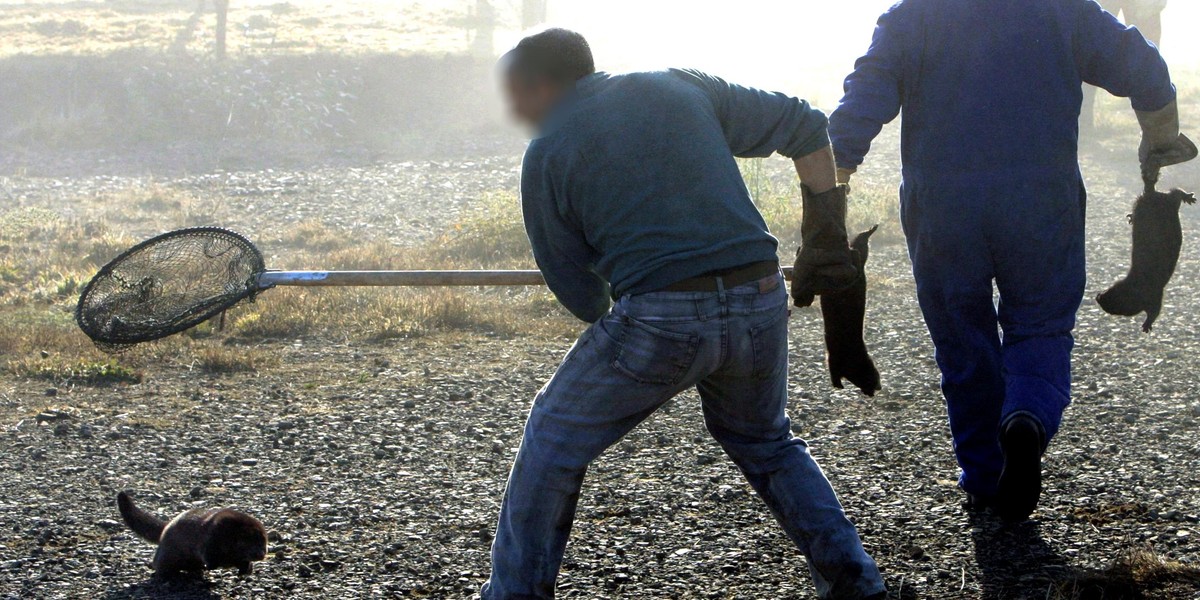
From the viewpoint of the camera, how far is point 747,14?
159ft

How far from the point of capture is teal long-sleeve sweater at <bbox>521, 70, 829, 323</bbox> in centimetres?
284

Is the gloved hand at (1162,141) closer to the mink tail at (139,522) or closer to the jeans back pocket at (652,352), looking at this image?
the jeans back pocket at (652,352)

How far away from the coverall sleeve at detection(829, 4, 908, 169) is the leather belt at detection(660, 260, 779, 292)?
1078 millimetres

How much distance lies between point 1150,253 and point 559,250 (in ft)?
8.06

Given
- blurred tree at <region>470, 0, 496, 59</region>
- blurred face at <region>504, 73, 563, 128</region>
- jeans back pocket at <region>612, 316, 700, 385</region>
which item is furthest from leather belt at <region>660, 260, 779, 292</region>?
blurred tree at <region>470, 0, 496, 59</region>

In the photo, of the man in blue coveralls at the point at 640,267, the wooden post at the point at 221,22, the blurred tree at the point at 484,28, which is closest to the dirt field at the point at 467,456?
the man in blue coveralls at the point at 640,267

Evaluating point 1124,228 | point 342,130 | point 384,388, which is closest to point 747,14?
point 342,130

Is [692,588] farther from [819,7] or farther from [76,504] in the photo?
[819,7]

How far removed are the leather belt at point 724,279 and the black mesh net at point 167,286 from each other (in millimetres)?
3219

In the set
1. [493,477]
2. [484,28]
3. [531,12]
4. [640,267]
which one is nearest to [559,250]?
[640,267]

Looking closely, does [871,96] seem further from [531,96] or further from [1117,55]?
[531,96]

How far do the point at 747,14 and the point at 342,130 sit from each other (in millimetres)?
27332

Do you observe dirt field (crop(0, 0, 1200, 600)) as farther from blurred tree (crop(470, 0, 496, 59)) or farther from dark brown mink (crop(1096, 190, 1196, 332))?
blurred tree (crop(470, 0, 496, 59))

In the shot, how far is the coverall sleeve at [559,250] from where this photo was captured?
2.92m
